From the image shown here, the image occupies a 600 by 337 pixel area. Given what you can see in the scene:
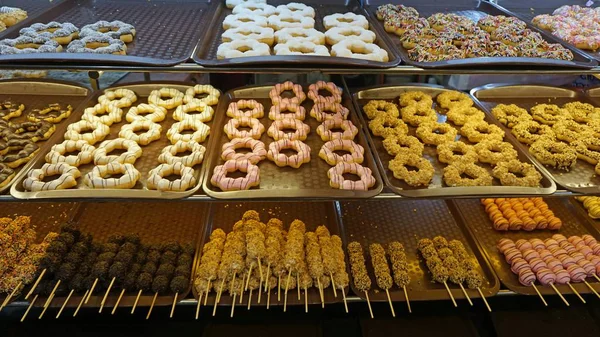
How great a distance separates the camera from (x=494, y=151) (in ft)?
9.31

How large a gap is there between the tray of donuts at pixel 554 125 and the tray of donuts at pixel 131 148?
6.65 feet

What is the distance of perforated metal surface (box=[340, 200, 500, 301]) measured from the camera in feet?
8.77

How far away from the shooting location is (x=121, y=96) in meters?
3.12

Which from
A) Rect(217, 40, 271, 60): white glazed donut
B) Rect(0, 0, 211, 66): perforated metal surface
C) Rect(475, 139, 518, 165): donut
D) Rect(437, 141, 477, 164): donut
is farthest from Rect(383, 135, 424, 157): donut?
Rect(0, 0, 211, 66): perforated metal surface

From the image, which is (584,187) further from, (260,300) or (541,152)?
(260,300)

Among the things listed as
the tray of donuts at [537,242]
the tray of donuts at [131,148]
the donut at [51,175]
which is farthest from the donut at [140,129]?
the tray of donuts at [537,242]

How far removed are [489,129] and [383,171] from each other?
977 mm

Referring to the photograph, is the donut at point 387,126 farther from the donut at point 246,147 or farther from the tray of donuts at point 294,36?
the donut at point 246,147

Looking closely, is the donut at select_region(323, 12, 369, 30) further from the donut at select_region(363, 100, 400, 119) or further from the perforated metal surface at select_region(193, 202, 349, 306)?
the perforated metal surface at select_region(193, 202, 349, 306)

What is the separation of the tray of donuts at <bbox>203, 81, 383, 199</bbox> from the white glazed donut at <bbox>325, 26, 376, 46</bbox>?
47 centimetres

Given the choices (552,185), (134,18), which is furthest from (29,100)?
(552,185)

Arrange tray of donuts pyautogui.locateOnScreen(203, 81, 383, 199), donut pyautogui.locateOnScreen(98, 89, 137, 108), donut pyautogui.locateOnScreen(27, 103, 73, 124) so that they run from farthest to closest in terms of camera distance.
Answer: donut pyautogui.locateOnScreen(98, 89, 137, 108)
donut pyautogui.locateOnScreen(27, 103, 73, 124)
tray of donuts pyautogui.locateOnScreen(203, 81, 383, 199)

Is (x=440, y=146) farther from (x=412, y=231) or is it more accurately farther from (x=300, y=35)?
(x=300, y=35)

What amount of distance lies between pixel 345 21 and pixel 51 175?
6.70ft
